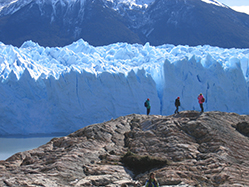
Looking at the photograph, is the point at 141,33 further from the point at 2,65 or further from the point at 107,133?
the point at 107,133

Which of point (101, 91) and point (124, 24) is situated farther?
point (124, 24)

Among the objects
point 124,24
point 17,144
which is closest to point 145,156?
point 17,144

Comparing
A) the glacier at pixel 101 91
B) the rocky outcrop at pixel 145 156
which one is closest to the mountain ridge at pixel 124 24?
the glacier at pixel 101 91

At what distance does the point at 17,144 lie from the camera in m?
13.3

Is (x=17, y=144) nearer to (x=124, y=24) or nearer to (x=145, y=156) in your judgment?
(x=145, y=156)

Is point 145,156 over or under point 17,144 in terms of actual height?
under

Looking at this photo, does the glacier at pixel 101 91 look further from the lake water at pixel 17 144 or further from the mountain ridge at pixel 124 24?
the mountain ridge at pixel 124 24

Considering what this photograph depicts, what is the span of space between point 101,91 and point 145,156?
11.7 m

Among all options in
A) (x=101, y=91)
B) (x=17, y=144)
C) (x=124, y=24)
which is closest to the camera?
(x=17, y=144)

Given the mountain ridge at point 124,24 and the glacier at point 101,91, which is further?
the mountain ridge at point 124,24

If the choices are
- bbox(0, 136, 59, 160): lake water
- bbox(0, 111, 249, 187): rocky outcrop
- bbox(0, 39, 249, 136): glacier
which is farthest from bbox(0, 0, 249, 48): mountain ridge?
bbox(0, 111, 249, 187): rocky outcrop

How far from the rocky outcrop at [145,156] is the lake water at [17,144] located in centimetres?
663

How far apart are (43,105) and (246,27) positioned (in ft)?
99.6

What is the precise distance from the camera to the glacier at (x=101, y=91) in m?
15.9
